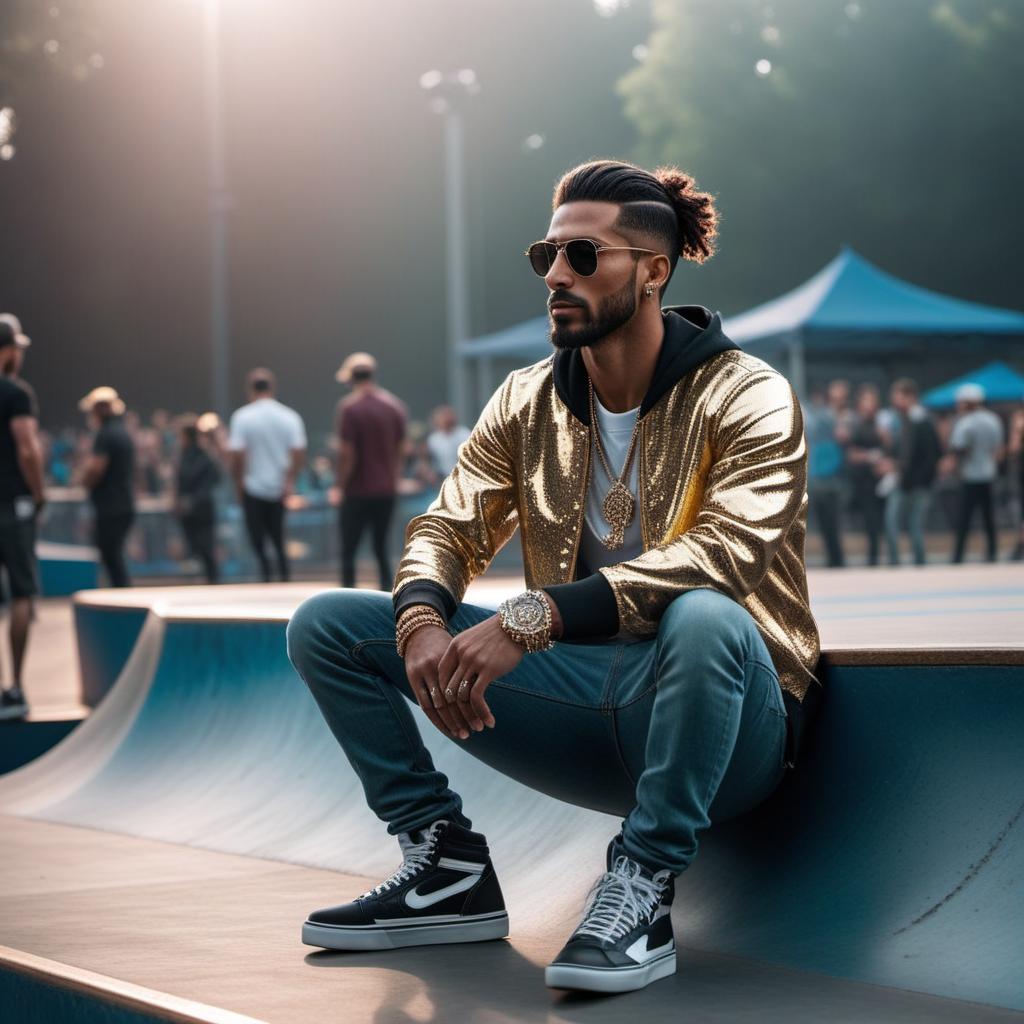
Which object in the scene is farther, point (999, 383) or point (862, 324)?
point (999, 383)

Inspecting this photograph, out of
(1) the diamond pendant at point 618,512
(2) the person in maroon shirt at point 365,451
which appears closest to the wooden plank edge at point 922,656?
(1) the diamond pendant at point 618,512

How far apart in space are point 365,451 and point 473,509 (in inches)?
380

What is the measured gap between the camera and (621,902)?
→ 3031mm

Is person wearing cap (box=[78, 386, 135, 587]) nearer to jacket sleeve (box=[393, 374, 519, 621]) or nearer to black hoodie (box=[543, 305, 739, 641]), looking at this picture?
jacket sleeve (box=[393, 374, 519, 621])

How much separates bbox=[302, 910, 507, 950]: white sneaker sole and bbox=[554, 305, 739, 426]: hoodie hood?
42.2 inches

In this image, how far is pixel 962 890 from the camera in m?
3.13

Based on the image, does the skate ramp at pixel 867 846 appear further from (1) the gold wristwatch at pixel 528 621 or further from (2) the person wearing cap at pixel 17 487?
(2) the person wearing cap at pixel 17 487

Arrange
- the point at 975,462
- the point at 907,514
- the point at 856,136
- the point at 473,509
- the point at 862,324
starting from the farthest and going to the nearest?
the point at 856,136 < the point at 862,324 < the point at 907,514 < the point at 975,462 < the point at 473,509

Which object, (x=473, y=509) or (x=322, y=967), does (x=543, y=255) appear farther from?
(x=322, y=967)

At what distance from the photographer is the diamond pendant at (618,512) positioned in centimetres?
351

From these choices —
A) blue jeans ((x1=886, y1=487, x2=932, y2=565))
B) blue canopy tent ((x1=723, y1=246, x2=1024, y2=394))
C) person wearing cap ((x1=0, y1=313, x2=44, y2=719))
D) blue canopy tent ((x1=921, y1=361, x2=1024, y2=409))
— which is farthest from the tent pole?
person wearing cap ((x1=0, y1=313, x2=44, y2=719))

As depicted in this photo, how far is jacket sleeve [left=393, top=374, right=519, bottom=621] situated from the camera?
360 cm

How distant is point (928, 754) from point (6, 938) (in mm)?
2007

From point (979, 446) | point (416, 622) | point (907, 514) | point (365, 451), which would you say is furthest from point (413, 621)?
point (907, 514)
